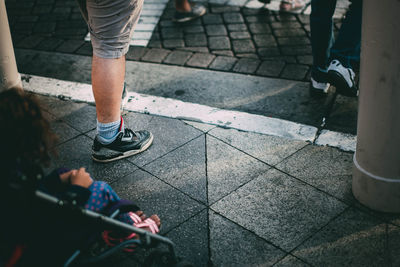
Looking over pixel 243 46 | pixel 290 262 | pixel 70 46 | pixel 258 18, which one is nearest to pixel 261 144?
pixel 290 262

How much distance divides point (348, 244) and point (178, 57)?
2.73 m

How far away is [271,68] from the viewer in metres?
4.38

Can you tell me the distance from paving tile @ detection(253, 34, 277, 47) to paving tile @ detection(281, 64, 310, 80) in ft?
1.52

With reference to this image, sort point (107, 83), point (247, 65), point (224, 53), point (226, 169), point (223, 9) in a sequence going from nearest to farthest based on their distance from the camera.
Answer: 1. point (107, 83)
2. point (226, 169)
3. point (247, 65)
4. point (224, 53)
5. point (223, 9)

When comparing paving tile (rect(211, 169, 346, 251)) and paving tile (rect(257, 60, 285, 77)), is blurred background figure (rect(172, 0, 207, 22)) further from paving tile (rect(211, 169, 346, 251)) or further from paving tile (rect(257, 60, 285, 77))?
paving tile (rect(211, 169, 346, 251))

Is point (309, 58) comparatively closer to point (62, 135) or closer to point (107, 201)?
point (62, 135)

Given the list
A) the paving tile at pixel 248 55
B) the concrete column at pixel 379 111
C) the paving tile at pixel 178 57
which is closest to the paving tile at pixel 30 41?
the paving tile at pixel 178 57

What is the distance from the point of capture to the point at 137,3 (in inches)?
116

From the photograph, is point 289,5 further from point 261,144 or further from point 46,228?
point 46,228

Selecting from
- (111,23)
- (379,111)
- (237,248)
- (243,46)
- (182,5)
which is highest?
(111,23)

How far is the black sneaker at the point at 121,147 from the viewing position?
3.19 meters

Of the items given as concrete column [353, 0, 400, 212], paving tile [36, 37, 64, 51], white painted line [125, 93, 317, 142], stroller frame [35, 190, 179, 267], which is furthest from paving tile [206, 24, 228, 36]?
stroller frame [35, 190, 179, 267]

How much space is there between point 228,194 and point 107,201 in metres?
0.93

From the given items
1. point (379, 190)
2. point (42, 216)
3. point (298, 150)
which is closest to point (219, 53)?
point (298, 150)
